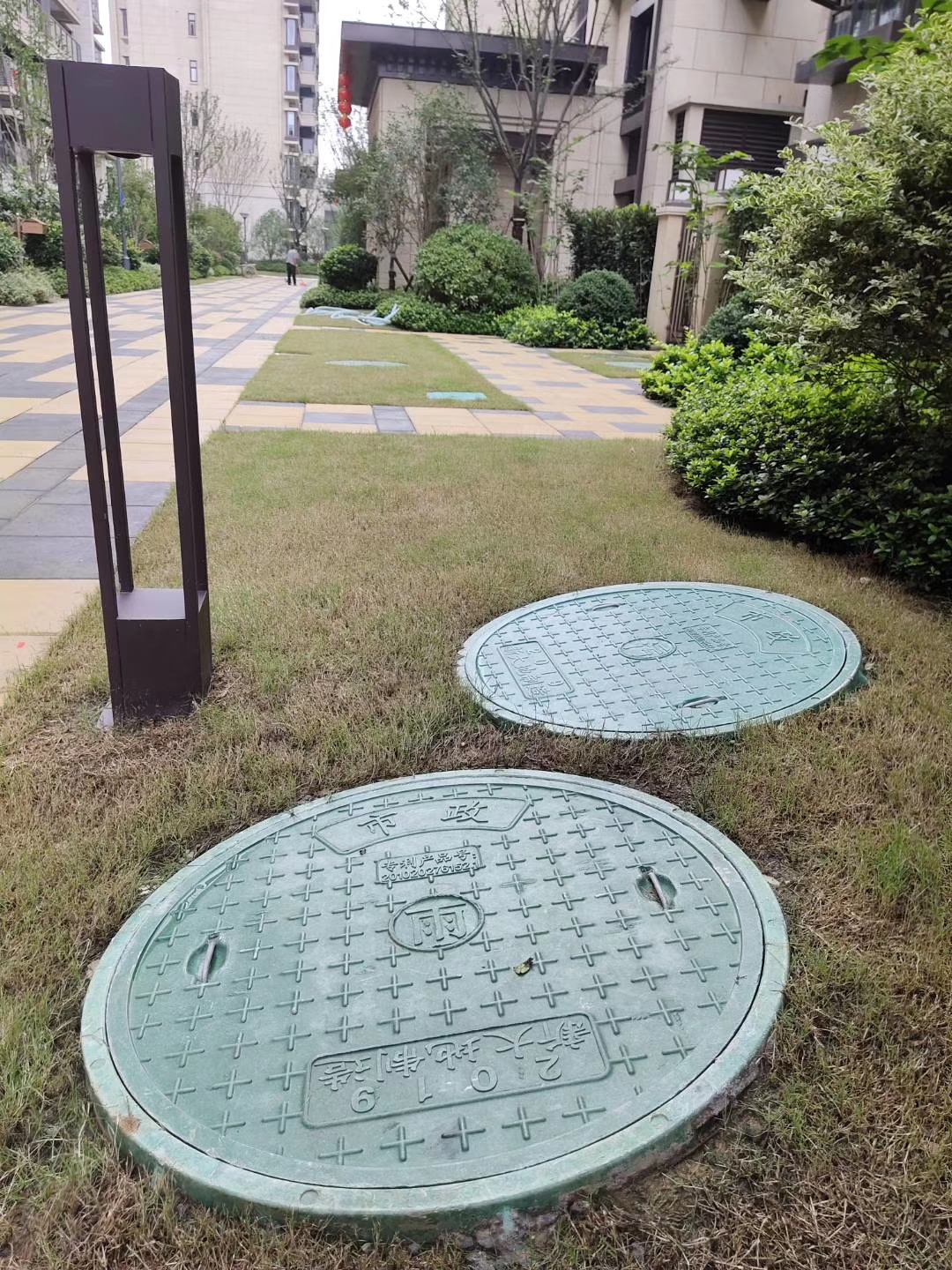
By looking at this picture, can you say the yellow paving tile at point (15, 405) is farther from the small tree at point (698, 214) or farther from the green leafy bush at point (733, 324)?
the small tree at point (698, 214)

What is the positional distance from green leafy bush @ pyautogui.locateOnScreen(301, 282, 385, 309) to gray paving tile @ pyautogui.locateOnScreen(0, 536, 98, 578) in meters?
18.5

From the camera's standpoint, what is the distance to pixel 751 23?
20.7 metres

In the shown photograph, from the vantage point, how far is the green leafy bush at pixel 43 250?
23016 millimetres

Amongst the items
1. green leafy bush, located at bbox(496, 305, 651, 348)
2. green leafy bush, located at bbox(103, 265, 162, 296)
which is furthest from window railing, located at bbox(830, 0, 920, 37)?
green leafy bush, located at bbox(103, 265, 162, 296)

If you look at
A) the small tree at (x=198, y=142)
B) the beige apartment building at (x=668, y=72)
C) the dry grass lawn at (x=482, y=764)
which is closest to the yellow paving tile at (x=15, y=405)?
the dry grass lawn at (x=482, y=764)

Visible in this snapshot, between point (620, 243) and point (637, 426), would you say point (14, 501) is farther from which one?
point (620, 243)

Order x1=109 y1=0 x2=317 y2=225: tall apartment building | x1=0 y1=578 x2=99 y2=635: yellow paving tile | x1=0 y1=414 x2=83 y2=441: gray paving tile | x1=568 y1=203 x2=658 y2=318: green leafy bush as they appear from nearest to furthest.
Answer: x1=0 y1=578 x2=99 y2=635: yellow paving tile → x1=0 y1=414 x2=83 y2=441: gray paving tile → x1=568 y1=203 x2=658 y2=318: green leafy bush → x1=109 y1=0 x2=317 y2=225: tall apartment building

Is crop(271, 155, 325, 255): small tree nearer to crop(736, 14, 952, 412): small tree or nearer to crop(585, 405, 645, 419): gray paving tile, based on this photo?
crop(585, 405, 645, 419): gray paving tile

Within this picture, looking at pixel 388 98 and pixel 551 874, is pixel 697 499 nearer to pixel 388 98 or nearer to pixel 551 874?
pixel 551 874

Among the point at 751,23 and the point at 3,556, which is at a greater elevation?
the point at 751,23

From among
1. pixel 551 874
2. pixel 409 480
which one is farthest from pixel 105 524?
pixel 409 480

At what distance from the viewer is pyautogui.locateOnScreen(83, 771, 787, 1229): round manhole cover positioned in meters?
1.42

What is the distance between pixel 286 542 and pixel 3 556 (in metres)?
1.27

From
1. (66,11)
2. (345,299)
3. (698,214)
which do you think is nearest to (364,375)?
(698,214)
